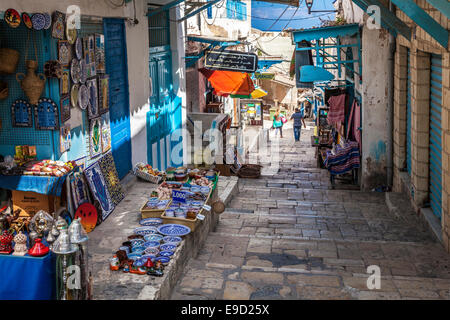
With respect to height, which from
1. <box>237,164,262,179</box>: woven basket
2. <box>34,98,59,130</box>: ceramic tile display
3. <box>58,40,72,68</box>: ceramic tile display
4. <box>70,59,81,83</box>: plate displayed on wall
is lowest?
<box>237,164,262,179</box>: woven basket

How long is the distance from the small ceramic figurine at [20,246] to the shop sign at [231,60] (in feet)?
31.7

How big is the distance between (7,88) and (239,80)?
10.5m

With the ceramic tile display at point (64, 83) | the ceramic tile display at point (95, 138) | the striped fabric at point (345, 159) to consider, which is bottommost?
the striped fabric at point (345, 159)

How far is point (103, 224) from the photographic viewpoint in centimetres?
721

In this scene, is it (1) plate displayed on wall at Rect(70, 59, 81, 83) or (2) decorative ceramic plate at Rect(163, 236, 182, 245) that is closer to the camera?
(2) decorative ceramic plate at Rect(163, 236, 182, 245)

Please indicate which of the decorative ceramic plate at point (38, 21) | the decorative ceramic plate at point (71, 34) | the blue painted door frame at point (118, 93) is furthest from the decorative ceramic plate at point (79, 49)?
the blue painted door frame at point (118, 93)

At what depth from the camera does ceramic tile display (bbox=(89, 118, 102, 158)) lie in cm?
770

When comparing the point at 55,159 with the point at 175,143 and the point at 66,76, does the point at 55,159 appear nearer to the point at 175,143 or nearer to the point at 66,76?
the point at 66,76

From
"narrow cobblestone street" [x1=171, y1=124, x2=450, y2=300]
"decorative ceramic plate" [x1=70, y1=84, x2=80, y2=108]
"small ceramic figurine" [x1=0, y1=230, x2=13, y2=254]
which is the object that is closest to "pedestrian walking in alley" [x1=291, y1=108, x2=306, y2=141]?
"narrow cobblestone street" [x1=171, y1=124, x2=450, y2=300]

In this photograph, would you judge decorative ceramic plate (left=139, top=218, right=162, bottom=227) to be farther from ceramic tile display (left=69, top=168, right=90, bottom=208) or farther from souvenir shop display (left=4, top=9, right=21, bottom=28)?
souvenir shop display (left=4, top=9, right=21, bottom=28)

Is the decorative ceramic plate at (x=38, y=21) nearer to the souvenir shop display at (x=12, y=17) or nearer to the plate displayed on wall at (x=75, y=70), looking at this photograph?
the souvenir shop display at (x=12, y=17)

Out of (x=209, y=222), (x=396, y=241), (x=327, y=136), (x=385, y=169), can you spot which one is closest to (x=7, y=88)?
(x=209, y=222)

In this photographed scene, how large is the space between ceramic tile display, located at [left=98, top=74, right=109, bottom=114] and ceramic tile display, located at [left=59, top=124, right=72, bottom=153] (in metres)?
1.22

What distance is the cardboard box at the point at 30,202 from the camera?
6270 millimetres
